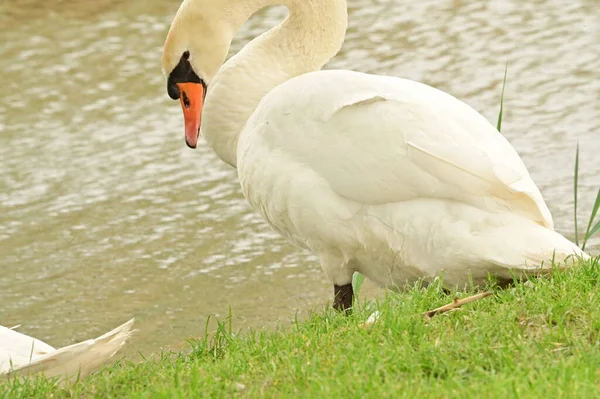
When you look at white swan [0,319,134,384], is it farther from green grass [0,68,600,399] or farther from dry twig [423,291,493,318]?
dry twig [423,291,493,318]

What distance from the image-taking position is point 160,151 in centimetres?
880

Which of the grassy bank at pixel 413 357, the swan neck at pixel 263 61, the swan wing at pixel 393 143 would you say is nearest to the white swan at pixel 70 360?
the grassy bank at pixel 413 357

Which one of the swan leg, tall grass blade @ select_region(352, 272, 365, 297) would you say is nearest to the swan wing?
the swan leg

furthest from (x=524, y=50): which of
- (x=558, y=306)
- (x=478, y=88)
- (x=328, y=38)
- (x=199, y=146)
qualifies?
(x=558, y=306)

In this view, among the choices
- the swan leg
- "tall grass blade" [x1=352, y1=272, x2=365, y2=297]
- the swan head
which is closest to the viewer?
the swan leg

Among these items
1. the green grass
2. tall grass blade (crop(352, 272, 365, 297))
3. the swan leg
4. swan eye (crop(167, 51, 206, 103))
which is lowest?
tall grass blade (crop(352, 272, 365, 297))

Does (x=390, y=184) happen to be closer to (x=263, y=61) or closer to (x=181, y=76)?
(x=263, y=61)

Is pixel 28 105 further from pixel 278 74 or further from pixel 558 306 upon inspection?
pixel 558 306

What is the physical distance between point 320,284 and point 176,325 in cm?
89

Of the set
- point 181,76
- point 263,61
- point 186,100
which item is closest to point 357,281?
point 263,61

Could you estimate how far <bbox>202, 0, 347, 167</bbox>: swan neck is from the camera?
18.1 feet

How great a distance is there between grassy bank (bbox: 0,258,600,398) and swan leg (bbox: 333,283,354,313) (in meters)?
0.57

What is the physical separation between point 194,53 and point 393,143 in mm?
1552

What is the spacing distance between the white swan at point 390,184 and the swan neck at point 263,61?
8.0 inches
